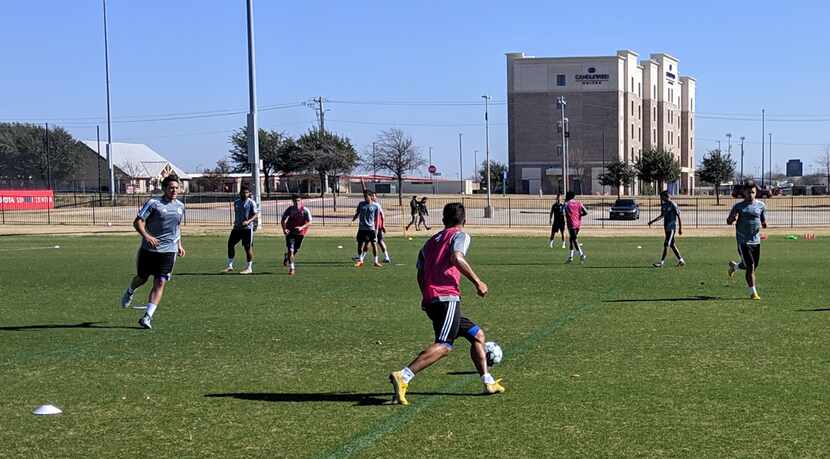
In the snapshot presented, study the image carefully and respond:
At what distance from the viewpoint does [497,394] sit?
797 centimetres

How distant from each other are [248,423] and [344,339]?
393 cm

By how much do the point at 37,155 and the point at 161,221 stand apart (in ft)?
357

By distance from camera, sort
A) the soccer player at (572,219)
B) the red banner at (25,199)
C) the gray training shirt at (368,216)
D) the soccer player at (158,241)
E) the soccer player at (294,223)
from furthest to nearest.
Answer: the red banner at (25,199) → the soccer player at (572,219) → the gray training shirt at (368,216) → the soccer player at (294,223) → the soccer player at (158,241)

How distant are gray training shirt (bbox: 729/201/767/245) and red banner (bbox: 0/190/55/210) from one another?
Result: 53.7 meters

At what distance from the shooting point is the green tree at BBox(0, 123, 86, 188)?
358 feet

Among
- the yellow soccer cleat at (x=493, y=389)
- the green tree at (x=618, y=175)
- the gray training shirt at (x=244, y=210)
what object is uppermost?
the green tree at (x=618, y=175)

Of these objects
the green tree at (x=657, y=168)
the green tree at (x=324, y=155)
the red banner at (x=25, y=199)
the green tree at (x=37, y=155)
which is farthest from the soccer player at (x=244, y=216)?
the green tree at (x=37, y=155)

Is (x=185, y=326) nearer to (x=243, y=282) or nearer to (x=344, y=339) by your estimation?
(x=344, y=339)

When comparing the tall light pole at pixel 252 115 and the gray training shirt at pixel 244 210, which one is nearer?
the gray training shirt at pixel 244 210

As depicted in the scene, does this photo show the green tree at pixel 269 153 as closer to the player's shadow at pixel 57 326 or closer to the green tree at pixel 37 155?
the green tree at pixel 37 155

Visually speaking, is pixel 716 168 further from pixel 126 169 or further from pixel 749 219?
pixel 749 219

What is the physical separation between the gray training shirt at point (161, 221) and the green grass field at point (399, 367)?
1.06m

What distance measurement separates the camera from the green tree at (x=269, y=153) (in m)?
88.6

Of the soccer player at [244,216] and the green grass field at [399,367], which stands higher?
the soccer player at [244,216]
